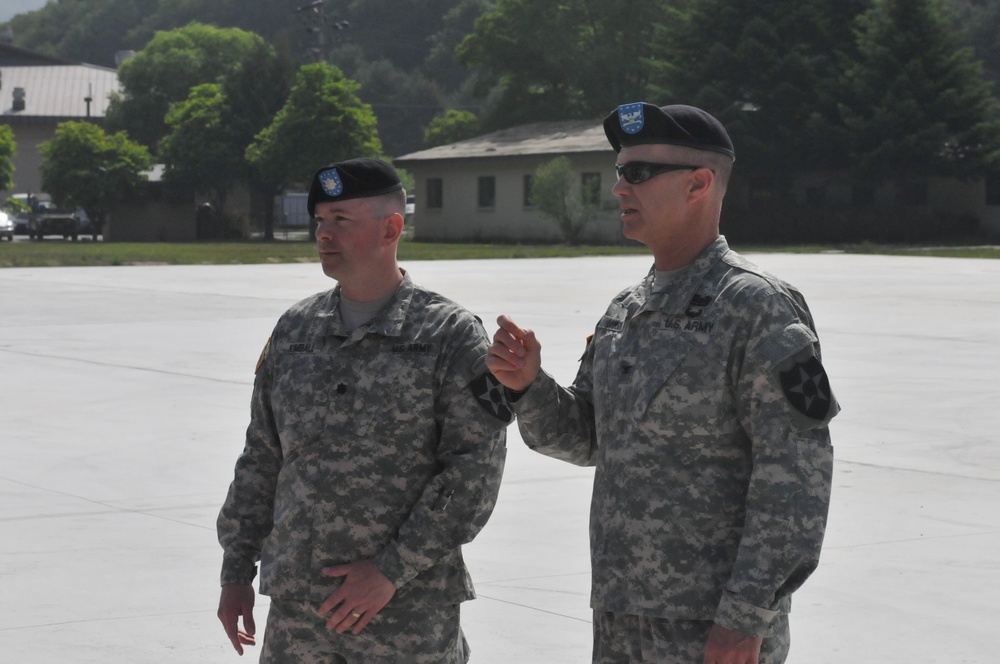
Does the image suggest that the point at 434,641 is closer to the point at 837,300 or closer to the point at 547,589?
the point at 547,589

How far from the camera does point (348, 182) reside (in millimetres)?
3404

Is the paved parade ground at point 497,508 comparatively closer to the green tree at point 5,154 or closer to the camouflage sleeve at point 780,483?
the camouflage sleeve at point 780,483

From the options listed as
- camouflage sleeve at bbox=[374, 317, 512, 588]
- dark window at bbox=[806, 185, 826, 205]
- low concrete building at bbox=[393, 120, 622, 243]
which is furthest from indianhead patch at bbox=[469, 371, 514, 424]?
dark window at bbox=[806, 185, 826, 205]

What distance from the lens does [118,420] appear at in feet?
34.3

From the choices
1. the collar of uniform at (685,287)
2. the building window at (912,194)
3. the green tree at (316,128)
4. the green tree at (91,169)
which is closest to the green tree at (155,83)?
the green tree at (91,169)

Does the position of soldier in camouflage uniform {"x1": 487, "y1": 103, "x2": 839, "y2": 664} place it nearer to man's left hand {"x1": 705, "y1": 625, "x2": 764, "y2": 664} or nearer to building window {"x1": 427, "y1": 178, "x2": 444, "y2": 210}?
man's left hand {"x1": 705, "y1": 625, "x2": 764, "y2": 664}

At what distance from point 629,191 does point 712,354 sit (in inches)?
15.5

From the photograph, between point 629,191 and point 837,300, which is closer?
point 629,191

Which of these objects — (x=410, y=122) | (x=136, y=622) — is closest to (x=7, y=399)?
(x=136, y=622)

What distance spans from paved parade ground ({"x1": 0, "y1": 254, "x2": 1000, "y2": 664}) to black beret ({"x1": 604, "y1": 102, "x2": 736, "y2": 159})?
8.47 ft

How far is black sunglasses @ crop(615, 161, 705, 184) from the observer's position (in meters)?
3.03

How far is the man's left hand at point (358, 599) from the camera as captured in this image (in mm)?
3205

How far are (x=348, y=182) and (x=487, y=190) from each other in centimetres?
5610

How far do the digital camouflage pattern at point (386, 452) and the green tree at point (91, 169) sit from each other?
61.7 m
